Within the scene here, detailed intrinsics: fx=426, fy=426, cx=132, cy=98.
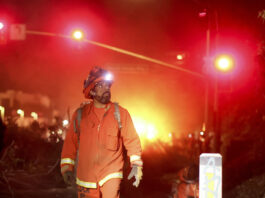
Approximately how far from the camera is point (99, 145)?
4977 mm

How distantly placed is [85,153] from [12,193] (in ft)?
12.2

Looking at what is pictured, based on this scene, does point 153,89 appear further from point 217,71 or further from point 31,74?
point 217,71

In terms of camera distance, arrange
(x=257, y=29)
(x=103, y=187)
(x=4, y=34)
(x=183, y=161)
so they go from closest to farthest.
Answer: (x=103, y=187) → (x=257, y=29) → (x=4, y=34) → (x=183, y=161)

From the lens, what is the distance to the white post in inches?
174

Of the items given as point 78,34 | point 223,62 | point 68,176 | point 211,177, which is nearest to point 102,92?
point 68,176

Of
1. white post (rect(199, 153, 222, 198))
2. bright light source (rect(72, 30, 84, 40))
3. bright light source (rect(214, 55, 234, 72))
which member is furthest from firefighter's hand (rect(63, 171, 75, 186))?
bright light source (rect(72, 30, 84, 40))

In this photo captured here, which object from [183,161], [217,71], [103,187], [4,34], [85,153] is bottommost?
[183,161]

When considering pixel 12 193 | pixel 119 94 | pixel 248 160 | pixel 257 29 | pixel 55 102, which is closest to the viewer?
pixel 12 193

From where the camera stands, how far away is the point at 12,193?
8109mm

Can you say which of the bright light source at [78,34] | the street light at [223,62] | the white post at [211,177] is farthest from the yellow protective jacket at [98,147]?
the bright light source at [78,34]

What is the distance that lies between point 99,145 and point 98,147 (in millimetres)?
26

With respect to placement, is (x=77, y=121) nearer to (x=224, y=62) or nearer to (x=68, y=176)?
(x=68, y=176)

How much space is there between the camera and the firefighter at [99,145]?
16.2 ft

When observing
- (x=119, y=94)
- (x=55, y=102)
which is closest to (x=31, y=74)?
(x=55, y=102)
